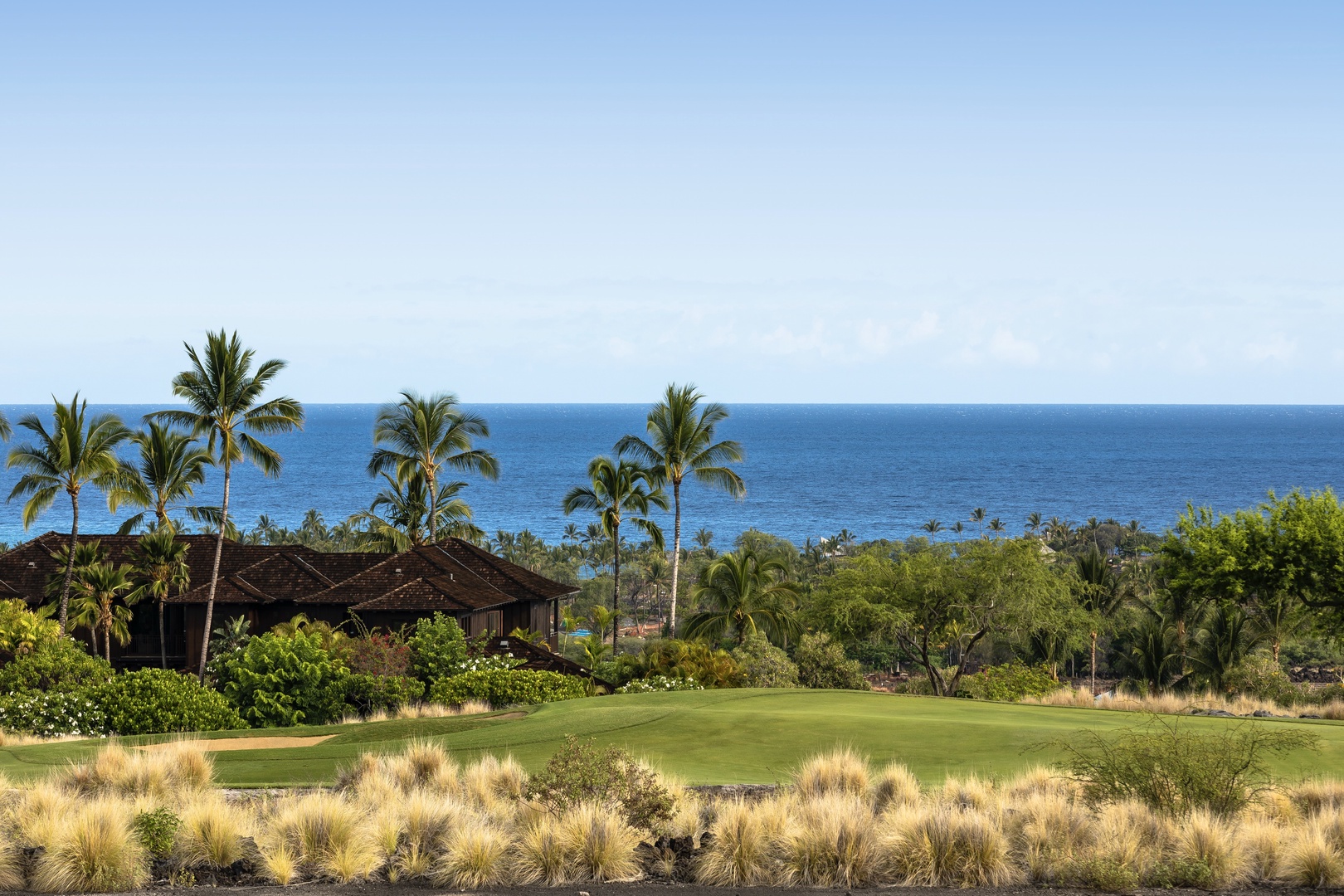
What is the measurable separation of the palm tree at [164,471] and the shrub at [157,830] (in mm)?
30826

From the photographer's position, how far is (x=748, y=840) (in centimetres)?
1095

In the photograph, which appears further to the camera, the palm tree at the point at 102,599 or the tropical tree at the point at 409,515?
the tropical tree at the point at 409,515

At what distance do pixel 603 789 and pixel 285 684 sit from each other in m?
16.4

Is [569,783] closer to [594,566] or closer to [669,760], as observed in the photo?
[669,760]

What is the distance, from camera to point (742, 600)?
38469 millimetres

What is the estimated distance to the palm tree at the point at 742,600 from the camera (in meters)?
38.3

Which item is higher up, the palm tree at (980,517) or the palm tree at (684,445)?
the palm tree at (684,445)

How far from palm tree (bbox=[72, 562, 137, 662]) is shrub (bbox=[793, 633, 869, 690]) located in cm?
2182

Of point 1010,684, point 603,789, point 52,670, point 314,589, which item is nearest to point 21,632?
point 52,670

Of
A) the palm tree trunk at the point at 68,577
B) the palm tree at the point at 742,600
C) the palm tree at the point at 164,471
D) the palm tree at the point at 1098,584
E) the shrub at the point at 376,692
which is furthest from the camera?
the palm tree at the point at 1098,584

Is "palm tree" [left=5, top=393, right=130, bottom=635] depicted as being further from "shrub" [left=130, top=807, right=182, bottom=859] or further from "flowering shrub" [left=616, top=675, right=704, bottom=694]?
"shrub" [left=130, top=807, right=182, bottom=859]

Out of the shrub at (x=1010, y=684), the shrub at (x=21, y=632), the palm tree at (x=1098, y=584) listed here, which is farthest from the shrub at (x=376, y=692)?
the palm tree at (x=1098, y=584)

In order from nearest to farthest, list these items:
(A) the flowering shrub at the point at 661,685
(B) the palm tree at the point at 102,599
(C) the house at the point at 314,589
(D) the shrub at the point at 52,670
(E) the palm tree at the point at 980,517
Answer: (A) the flowering shrub at the point at 661,685
(D) the shrub at the point at 52,670
(C) the house at the point at 314,589
(B) the palm tree at the point at 102,599
(E) the palm tree at the point at 980,517

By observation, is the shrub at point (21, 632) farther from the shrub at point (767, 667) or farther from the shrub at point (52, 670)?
the shrub at point (767, 667)
